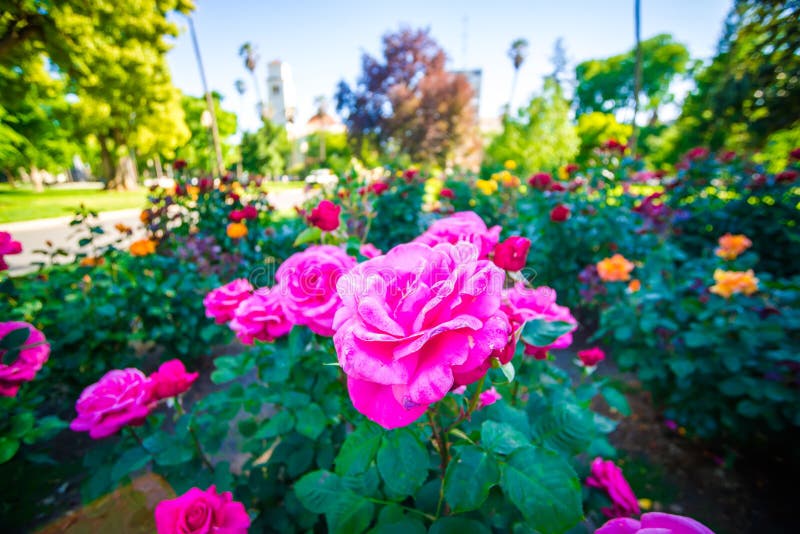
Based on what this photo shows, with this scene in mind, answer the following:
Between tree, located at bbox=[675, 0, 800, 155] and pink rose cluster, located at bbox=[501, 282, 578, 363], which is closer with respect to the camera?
pink rose cluster, located at bbox=[501, 282, 578, 363]

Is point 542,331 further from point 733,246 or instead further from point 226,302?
point 733,246

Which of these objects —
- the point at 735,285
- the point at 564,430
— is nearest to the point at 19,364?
the point at 564,430

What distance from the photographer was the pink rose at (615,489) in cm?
94

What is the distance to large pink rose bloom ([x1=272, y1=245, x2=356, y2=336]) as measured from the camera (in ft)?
2.20

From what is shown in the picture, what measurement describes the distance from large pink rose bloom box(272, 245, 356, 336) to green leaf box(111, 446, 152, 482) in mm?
824

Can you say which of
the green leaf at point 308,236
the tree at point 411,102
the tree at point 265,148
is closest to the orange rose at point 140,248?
the green leaf at point 308,236

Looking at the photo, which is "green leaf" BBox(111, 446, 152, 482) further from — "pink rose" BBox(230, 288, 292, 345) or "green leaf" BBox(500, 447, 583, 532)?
"green leaf" BBox(500, 447, 583, 532)

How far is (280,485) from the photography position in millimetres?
1295

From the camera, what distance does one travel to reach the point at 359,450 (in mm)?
728

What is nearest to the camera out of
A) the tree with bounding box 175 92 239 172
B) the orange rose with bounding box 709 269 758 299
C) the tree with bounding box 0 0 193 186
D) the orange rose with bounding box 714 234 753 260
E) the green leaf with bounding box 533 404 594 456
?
the green leaf with bounding box 533 404 594 456

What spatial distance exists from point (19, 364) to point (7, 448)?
0.26m

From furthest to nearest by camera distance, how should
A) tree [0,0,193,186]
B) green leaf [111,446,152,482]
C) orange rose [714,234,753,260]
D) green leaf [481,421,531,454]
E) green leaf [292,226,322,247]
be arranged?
orange rose [714,234,753,260] → tree [0,0,193,186] → green leaf [292,226,322,247] → green leaf [111,446,152,482] → green leaf [481,421,531,454]

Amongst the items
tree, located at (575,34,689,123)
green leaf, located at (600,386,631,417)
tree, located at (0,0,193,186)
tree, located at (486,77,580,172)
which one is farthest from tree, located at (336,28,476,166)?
tree, located at (575,34,689,123)

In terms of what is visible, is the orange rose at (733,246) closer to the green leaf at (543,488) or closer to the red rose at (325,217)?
the green leaf at (543,488)
